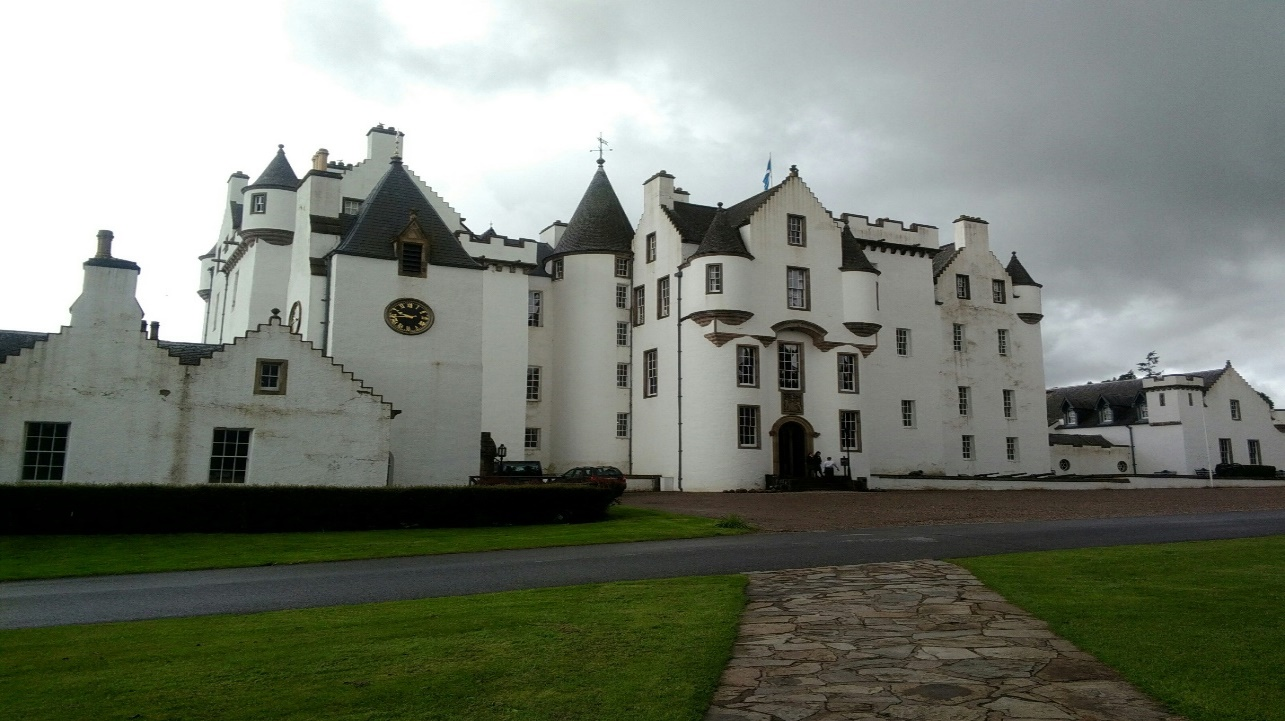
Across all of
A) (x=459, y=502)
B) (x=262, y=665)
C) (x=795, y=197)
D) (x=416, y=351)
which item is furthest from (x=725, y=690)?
(x=795, y=197)

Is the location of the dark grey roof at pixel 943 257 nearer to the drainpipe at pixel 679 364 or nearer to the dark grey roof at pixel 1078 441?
the dark grey roof at pixel 1078 441

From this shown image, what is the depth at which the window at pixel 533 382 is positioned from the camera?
5006cm

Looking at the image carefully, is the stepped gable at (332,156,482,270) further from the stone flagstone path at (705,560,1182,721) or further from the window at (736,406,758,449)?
the stone flagstone path at (705,560,1182,721)

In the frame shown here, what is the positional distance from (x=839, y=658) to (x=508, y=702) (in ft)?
10.4

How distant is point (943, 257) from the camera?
188ft

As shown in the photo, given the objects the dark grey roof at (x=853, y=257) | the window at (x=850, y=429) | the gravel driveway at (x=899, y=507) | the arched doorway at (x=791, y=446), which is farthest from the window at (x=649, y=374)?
the dark grey roof at (x=853, y=257)

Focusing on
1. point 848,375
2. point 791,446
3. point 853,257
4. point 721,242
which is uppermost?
point 853,257

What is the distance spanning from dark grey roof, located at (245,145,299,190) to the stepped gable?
36.8ft

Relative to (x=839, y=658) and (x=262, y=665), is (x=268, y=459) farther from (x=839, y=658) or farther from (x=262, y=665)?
(x=839, y=658)

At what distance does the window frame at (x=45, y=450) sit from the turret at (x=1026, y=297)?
51.5 metres

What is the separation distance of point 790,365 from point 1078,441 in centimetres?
3055

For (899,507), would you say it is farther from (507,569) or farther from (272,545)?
(272,545)

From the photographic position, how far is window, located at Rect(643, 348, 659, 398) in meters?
48.1

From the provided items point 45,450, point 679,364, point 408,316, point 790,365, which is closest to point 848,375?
point 790,365
